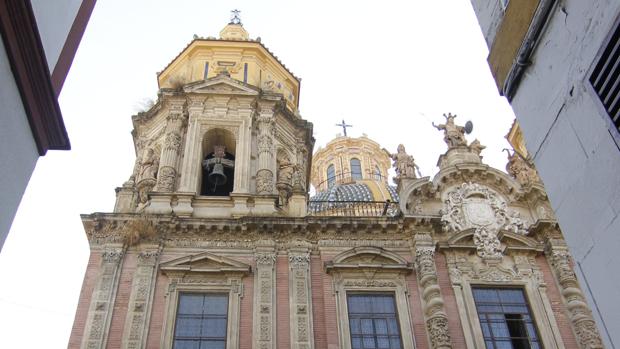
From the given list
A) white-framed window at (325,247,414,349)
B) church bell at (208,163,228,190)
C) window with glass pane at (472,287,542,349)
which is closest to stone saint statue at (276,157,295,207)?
church bell at (208,163,228,190)

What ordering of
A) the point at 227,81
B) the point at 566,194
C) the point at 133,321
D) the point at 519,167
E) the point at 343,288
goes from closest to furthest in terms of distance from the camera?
1. the point at 566,194
2. the point at 133,321
3. the point at 343,288
4. the point at 519,167
5. the point at 227,81

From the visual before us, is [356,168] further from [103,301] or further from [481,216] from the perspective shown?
[103,301]

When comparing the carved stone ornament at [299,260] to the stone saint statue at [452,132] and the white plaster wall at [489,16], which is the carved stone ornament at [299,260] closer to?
the stone saint statue at [452,132]

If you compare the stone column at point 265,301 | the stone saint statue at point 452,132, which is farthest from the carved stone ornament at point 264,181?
the stone saint statue at point 452,132

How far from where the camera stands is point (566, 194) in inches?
226

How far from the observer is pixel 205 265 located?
655 inches

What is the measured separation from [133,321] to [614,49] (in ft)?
42.8

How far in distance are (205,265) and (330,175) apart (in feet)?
102

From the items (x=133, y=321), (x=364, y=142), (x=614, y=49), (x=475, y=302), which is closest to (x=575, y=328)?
(x=475, y=302)

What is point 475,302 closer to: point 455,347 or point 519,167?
point 455,347

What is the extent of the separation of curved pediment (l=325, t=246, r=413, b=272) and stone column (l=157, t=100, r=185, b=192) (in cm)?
597

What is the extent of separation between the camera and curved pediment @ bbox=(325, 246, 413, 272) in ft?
55.1

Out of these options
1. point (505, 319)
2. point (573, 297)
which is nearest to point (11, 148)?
point (505, 319)

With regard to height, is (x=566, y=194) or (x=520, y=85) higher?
(x=520, y=85)
